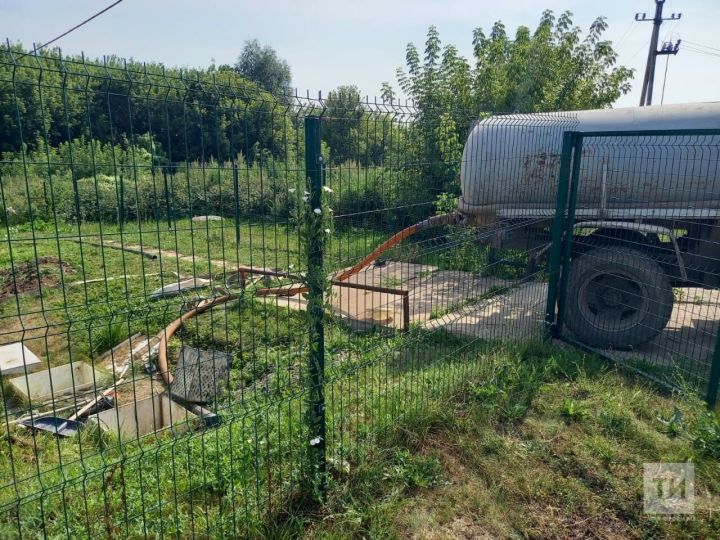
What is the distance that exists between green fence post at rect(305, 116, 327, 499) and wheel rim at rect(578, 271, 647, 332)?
3650 millimetres

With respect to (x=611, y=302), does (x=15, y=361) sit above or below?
below

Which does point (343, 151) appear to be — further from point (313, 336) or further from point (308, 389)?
point (308, 389)

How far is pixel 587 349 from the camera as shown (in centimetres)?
546

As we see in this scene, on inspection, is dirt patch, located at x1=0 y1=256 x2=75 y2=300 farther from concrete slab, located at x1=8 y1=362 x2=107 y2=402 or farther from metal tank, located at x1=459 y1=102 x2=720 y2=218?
metal tank, located at x1=459 y1=102 x2=720 y2=218

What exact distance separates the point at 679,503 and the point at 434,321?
306cm

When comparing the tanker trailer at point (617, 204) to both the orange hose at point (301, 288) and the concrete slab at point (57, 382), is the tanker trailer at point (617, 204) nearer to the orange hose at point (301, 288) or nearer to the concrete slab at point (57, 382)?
the orange hose at point (301, 288)

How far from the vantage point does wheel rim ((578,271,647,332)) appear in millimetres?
5531

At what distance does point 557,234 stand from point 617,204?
0.85m

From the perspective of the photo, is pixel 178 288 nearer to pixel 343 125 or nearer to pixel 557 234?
pixel 343 125

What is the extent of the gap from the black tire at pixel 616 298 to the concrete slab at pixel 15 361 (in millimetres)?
5382

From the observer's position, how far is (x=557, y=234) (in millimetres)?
5480

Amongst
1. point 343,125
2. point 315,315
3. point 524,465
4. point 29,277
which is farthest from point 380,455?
point 29,277

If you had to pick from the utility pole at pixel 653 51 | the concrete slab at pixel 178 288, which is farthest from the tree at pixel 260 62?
the concrete slab at pixel 178 288

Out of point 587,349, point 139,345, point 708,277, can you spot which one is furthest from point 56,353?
point 708,277
